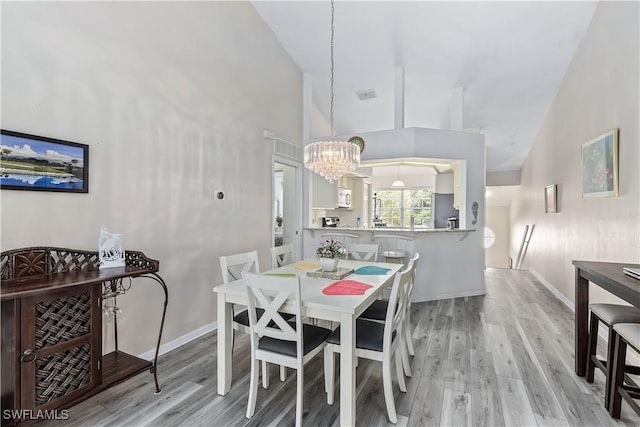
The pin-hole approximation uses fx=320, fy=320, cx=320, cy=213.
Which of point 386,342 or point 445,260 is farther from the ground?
point 445,260

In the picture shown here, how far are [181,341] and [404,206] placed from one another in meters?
7.47

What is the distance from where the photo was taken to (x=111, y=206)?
254cm

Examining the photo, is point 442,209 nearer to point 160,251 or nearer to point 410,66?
point 410,66

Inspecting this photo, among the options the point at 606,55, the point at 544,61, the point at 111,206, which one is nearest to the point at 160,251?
the point at 111,206

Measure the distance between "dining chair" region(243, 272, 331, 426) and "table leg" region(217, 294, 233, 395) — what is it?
12.4 inches

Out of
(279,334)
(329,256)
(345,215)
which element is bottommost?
(279,334)

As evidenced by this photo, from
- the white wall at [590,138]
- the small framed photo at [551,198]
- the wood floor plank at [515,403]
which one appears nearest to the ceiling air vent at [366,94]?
the white wall at [590,138]

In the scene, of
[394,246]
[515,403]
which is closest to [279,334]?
[515,403]

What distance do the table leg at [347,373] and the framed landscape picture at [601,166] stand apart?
3.09 metres

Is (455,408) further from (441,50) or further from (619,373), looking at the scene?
(441,50)

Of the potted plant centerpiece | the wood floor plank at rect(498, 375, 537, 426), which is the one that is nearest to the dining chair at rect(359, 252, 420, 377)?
the potted plant centerpiece

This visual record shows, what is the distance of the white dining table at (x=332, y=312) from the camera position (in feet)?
6.13

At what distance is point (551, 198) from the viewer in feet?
17.6

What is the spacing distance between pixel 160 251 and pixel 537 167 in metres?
7.11
